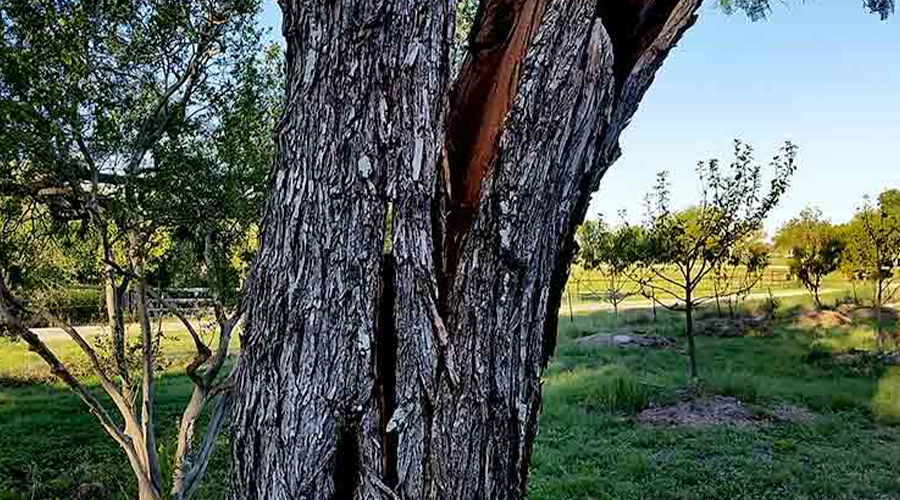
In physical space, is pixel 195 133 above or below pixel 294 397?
above

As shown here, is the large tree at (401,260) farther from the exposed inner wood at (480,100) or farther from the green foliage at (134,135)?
the green foliage at (134,135)

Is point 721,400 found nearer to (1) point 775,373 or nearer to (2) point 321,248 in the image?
(1) point 775,373

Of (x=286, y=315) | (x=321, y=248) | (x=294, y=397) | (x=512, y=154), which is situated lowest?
(x=294, y=397)

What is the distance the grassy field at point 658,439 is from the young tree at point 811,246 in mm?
5796

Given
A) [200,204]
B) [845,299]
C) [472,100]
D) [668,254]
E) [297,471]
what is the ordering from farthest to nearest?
1. [845,299]
2. [668,254]
3. [200,204]
4. [472,100]
5. [297,471]

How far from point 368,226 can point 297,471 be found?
0.53 m

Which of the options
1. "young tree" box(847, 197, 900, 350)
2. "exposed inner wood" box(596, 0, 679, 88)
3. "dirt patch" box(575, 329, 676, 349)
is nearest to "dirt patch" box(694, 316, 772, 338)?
"dirt patch" box(575, 329, 676, 349)

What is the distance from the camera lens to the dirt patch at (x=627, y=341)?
14.3 m

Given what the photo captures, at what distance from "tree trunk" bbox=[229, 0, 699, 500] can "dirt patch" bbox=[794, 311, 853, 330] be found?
15881 mm

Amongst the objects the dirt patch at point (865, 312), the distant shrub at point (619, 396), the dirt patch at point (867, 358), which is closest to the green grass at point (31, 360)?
the distant shrub at point (619, 396)

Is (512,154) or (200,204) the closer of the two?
(512,154)

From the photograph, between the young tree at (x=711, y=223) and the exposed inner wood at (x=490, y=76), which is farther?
the young tree at (x=711, y=223)

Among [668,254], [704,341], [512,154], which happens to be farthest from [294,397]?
[704,341]

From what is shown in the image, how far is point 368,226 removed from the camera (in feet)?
4.77
